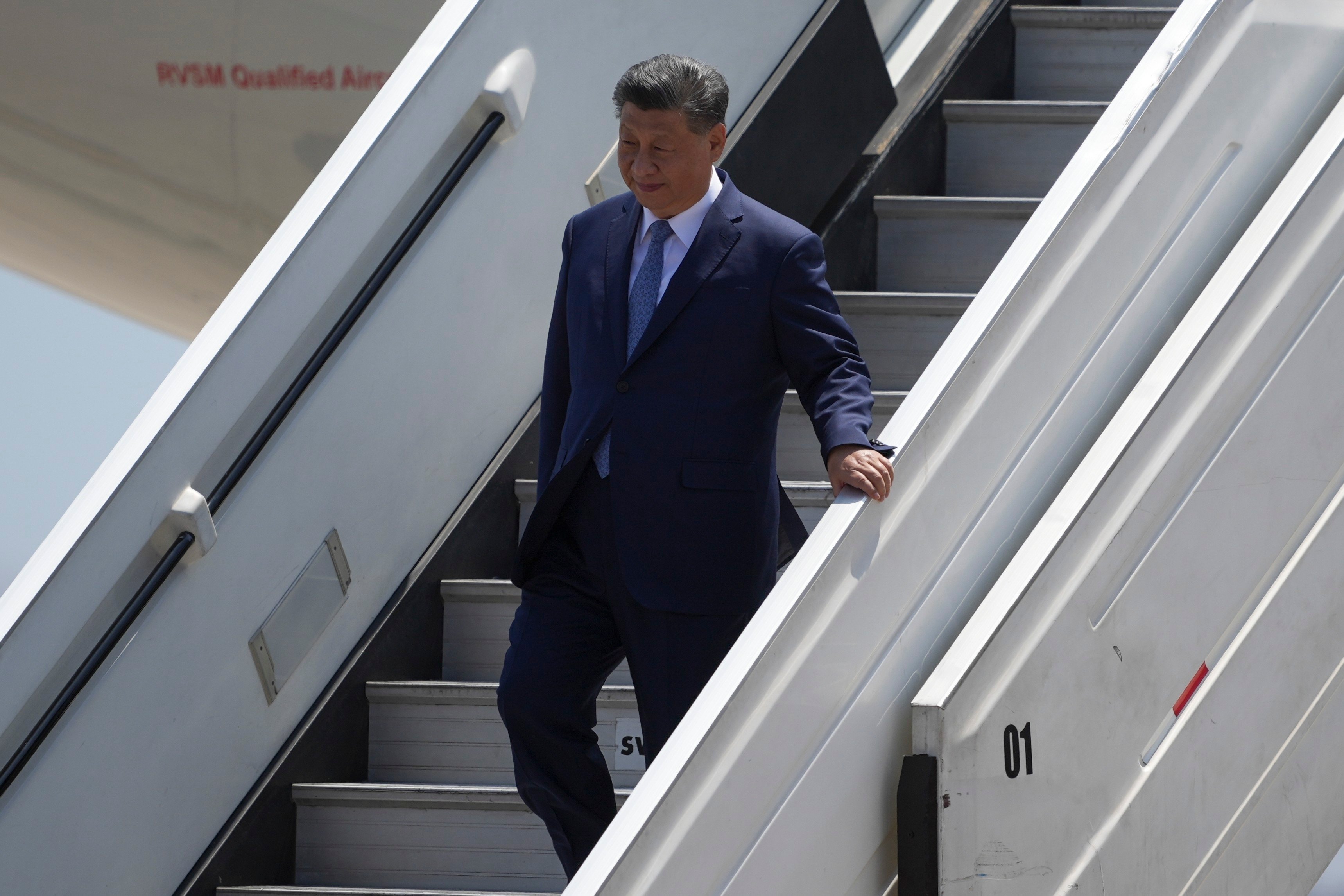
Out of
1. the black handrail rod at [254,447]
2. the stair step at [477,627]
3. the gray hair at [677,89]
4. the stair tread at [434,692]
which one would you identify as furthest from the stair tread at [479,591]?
the gray hair at [677,89]

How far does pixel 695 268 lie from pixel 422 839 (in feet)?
4.35

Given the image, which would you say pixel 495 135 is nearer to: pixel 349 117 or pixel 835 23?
pixel 835 23

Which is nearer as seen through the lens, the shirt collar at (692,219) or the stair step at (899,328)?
the shirt collar at (692,219)

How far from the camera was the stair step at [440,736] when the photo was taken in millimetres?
2910

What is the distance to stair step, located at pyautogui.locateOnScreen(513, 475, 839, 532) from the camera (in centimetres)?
302

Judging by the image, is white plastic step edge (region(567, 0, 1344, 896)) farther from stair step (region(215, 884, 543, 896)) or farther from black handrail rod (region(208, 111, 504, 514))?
black handrail rod (region(208, 111, 504, 514))

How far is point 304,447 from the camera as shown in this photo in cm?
282

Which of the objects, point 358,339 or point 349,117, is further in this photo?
point 349,117

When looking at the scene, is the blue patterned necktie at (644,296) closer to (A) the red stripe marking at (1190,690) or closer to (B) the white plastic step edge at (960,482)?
(B) the white plastic step edge at (960,482)

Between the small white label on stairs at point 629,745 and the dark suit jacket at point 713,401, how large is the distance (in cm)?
81

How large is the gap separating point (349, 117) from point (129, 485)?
266 centimetres

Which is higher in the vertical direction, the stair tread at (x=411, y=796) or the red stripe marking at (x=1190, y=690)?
the red stripe marking at (x=1190, y=690)

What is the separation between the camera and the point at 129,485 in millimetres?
2500

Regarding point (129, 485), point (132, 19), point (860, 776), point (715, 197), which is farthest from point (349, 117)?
point (860, 776)
